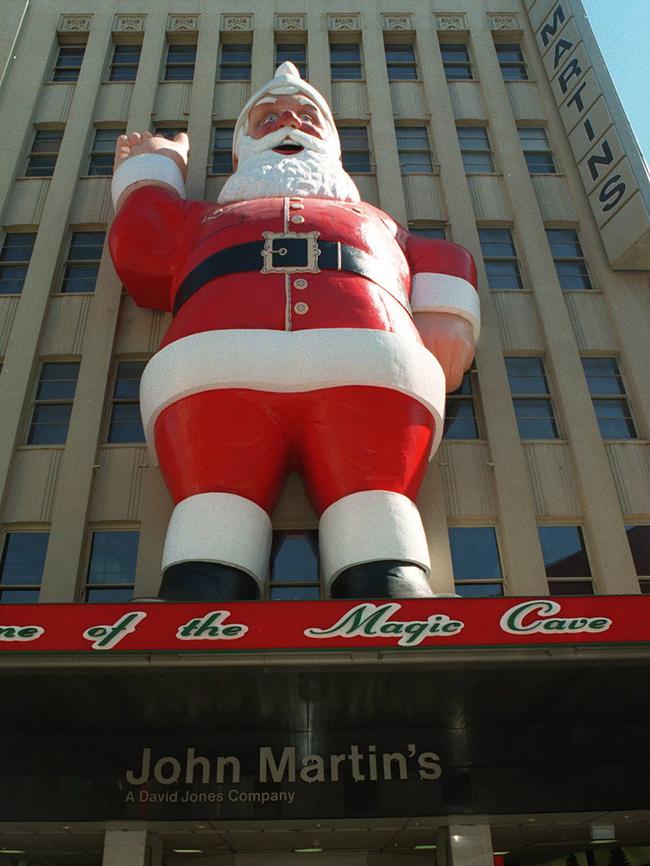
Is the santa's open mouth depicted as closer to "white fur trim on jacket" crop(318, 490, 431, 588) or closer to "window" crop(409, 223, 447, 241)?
"window" crop(409, 223, 447, 241)

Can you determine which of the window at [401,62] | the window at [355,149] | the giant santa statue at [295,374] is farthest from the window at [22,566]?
the window at [401,62]

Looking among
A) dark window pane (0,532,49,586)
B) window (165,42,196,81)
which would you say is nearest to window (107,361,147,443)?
dark window pane (0,532,49,586)

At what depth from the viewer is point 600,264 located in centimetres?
1180

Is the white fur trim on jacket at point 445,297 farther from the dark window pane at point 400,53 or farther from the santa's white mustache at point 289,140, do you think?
the dark window pane at point 400,53

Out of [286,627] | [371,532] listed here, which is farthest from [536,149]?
[286,627]

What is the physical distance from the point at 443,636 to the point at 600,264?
8.12m

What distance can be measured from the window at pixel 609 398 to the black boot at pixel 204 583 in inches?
232

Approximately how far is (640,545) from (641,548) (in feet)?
0.13

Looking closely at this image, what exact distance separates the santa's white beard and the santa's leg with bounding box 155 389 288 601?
3.26 meters

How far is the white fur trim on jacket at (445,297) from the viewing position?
905cm

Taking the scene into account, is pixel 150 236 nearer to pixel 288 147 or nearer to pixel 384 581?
pixel 288 147

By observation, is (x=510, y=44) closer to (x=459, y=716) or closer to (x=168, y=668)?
(x=459, y=716)

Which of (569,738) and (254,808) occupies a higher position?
(569,738)

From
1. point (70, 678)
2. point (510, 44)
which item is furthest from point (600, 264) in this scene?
point (70, 678)
